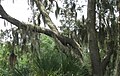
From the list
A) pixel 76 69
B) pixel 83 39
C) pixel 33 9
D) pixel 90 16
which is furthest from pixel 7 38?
pixel 76 69

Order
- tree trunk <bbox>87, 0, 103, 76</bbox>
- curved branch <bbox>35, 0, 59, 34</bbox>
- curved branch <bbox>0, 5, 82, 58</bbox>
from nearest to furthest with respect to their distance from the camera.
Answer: tree trunk <bbox>87, 0, 103, 76</bbox>, curved branch <bbox>0, 5, 82, 58</bbox>, curved branch <bbox>35, 0, 59, 34</bbox>

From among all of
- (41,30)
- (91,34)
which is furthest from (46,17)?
(91,34)

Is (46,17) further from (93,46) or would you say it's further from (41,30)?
(93,46)

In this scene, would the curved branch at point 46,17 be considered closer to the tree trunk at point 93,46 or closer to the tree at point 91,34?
the tree at point 91,34

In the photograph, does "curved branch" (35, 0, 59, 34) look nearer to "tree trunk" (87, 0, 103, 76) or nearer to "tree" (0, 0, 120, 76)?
"tree" (0, 0, 120, 76)

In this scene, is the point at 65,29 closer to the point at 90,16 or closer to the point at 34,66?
the point at 90,16

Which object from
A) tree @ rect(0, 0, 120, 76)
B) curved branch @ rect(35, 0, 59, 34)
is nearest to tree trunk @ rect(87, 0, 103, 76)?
tree @ rect(0, 0, 120, 76)

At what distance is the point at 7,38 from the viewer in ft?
48.5

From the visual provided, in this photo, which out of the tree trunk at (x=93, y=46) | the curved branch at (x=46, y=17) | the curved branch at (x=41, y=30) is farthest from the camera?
the curved branch at (x=46, y=17)

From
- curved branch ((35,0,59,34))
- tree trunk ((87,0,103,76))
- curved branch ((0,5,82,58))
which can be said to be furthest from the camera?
curved branch ((35,0,59,34))

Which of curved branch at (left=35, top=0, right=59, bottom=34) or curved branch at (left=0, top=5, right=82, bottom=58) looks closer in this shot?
curved branch at (left=0, top=5, right=82, bottom=58)

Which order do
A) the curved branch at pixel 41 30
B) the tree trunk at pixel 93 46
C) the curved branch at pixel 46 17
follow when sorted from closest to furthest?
the tree trunk at pixel 93 46 < the curved branch at pixel 41 30 < the curved branch at pixel 46 17

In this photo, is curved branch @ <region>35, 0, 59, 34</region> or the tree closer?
the tree

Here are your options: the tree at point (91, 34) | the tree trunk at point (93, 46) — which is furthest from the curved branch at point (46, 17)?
the tree trunk at point (93, 46)
